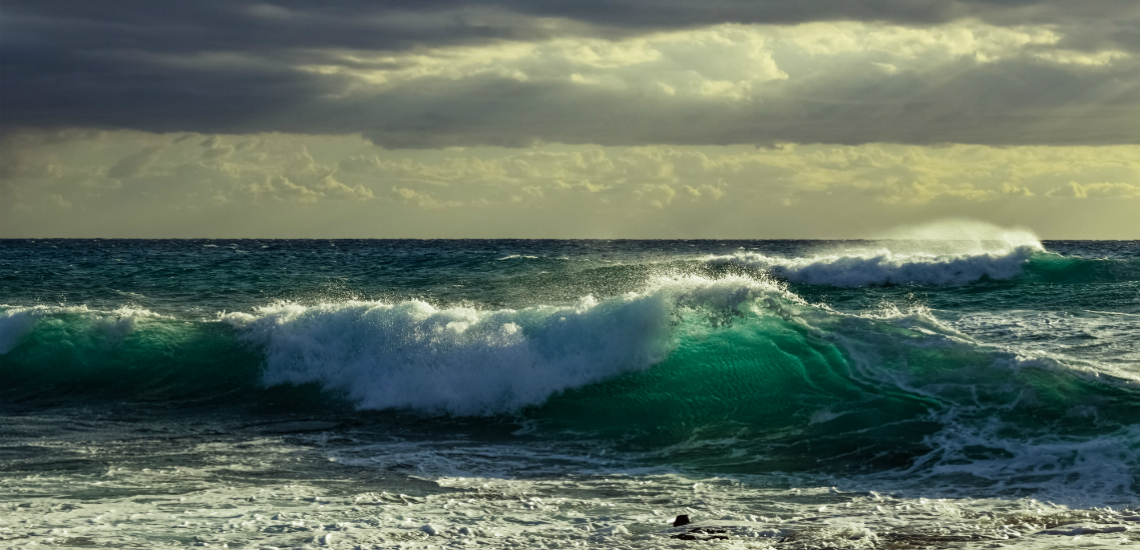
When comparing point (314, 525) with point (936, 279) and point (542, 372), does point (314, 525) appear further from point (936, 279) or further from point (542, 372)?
point (936, 279)

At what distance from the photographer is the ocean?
299 inches

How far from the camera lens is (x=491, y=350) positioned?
14375mm

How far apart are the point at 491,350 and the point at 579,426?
2462 millimetres

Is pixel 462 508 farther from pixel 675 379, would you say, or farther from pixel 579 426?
pixel 675 379

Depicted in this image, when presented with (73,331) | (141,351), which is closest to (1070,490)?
(141,351)

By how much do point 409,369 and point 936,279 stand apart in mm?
22836

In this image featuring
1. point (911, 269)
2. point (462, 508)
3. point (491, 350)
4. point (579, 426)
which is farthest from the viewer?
point (911, 269)

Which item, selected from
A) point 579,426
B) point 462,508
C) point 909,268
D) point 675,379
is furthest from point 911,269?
point 462,508

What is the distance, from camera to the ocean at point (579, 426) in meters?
7.59

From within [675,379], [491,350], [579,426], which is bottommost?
[579,426]

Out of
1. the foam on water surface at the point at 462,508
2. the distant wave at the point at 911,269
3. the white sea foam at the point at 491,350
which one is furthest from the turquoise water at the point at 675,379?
the distant wave at the point at 911,269

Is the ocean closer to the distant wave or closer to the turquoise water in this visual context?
the turquoise water

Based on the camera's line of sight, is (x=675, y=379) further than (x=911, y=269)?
No

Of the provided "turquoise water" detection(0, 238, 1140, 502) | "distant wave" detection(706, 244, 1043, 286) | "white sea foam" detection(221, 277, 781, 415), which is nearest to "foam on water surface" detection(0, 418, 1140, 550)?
"turquoise water" detection(0, 238, 1140, 502)
